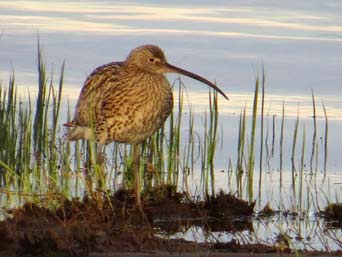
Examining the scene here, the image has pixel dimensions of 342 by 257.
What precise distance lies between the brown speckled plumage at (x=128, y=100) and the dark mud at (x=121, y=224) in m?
1.31

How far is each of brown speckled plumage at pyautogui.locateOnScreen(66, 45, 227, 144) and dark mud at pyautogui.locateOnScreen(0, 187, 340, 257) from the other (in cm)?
131

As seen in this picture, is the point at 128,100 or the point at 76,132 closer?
the point at 128,100

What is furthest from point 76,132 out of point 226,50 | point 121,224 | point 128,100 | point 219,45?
point 219,45

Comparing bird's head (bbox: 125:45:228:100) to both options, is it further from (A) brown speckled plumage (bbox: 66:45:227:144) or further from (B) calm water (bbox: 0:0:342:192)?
(B) calm water (bbox: 0:0:342:192)

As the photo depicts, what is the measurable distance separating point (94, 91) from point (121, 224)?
2349 millimetres

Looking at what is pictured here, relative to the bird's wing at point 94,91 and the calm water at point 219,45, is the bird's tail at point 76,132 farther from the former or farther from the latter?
the calm water at point 219,45

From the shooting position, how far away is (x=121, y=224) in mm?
10227

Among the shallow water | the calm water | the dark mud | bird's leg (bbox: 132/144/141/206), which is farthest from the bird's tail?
the dark mud

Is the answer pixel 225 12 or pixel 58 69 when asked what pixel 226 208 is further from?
pixel 225 12

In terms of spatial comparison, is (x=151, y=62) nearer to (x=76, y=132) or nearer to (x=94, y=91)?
(x=94, y=91)

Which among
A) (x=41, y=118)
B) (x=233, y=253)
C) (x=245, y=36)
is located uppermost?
(x=245, y=36)

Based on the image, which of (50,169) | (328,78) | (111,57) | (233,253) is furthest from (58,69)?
(233,253)

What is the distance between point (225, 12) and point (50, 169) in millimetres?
8137

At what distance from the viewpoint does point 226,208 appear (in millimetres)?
10750
